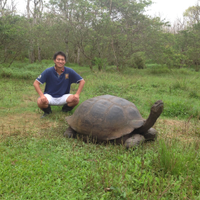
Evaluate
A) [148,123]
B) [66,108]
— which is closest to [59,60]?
[66,108]

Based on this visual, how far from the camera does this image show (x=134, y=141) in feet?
A: 8.34

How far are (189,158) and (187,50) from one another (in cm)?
1250

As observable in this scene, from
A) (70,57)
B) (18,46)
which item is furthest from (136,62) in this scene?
(18,46)

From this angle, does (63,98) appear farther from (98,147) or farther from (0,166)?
(0,166)

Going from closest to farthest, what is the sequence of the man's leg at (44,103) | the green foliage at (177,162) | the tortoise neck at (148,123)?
the green foliage at (177,162) → the tortoise neck at (148,123) → the man's leg at (44,103)

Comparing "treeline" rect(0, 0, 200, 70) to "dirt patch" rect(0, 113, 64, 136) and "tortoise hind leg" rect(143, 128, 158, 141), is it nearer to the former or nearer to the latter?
"dirt patch" rect(0, 113, 64, 136)

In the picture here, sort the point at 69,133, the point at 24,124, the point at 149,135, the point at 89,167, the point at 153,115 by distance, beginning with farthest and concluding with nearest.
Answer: the point at 24,124 < the point at 69,133 < the point at 149,135 < the point at 153,115 < the point at 89,167

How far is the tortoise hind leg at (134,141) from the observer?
2.51m

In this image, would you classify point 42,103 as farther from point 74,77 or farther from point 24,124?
point 74,77

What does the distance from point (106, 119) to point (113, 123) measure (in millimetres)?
119

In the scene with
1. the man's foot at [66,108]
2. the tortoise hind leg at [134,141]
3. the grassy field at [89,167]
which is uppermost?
the man's foot at [66,108]

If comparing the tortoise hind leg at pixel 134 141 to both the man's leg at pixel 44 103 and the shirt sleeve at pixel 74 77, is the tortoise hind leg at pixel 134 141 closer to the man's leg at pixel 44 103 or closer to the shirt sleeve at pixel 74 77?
the man's leg at pixel 44 103

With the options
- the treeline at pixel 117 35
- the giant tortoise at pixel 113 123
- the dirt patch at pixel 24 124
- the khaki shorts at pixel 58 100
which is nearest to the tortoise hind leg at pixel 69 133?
the giant tortoise at pixel 113 123

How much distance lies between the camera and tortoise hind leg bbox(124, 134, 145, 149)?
98.7 inches
